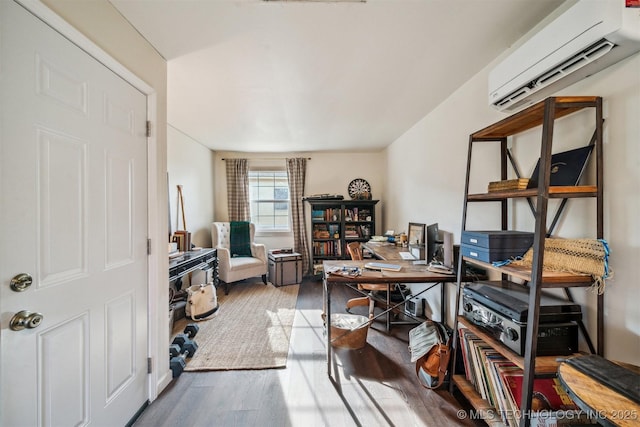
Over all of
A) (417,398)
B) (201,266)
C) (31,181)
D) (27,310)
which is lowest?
(417,398)

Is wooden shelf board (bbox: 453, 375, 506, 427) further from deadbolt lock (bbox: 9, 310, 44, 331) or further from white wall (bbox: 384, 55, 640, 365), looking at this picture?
deadbolt lock (bbox: 9, 310, 44, 331)

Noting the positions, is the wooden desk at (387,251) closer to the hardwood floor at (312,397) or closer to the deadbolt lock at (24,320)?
the hardwood floor at (312,397)

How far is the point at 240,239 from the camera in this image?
4301 mm

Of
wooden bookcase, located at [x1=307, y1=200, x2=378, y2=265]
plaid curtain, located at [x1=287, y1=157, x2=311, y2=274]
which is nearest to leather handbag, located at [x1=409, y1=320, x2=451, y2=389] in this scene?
wooden bookcase, located at [x1=307, y1=200, x2=378, y2=265]

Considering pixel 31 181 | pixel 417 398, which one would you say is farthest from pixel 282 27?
pixel 417 398

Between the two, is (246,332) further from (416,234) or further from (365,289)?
(416,234)

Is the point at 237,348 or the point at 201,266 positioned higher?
the point at 201,266

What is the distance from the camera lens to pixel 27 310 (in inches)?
35.7

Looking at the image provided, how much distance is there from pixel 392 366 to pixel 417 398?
34 centimetres

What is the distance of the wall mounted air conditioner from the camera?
2.94 ft

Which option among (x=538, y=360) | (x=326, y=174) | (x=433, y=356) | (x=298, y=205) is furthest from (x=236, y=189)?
(x=538, y=360)

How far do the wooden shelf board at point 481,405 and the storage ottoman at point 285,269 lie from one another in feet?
9.61

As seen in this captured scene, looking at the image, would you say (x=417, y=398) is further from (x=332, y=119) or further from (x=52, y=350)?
(x=332, y=119)

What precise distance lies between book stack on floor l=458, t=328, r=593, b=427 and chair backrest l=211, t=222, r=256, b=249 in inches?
141
